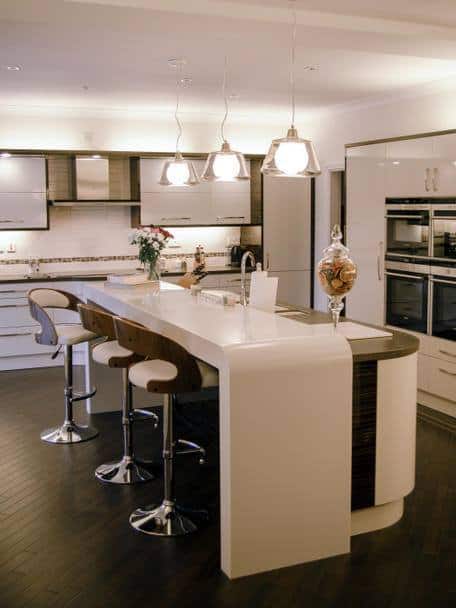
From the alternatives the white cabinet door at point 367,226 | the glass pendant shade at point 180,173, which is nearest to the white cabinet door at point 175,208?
the white cabinet door at point 367,226

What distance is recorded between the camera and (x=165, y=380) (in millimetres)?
3805

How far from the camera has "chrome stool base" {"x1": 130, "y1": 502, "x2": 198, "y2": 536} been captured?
392cm

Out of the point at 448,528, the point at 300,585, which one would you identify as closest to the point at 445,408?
the point at 448,528

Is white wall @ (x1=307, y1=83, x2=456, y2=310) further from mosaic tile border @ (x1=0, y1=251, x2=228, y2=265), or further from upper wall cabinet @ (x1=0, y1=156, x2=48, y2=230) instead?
upper wall cabinet @ (x1=0, y1=156, x2=48, y2=230)

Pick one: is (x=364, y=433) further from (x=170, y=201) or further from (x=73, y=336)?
(x=170, y=201)

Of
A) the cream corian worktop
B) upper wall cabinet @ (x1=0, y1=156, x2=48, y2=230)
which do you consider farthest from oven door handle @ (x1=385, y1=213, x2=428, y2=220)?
upper wall cabinet @ (x1=0, y1=156, x2=48, y2=230)

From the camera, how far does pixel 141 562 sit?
361cm

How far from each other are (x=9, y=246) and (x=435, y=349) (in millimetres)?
4719

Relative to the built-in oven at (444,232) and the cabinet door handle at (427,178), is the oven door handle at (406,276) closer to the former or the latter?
the built-in oven at (444,232)

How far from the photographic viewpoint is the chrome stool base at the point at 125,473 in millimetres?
4652

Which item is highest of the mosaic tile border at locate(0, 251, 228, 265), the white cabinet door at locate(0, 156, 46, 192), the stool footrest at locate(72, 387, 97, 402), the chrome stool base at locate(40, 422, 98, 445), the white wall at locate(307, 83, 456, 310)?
the white wall at locate(307, 83, 456, 310)

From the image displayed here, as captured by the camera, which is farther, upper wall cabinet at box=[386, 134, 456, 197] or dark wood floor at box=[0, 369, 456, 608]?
upper wall cabinet at box=[386, 134, 456, 197]

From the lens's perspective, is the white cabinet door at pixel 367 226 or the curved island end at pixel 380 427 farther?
the white cabinet door at pixel 367 226

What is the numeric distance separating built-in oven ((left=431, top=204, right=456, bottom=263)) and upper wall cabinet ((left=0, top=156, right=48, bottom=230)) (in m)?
4.14
